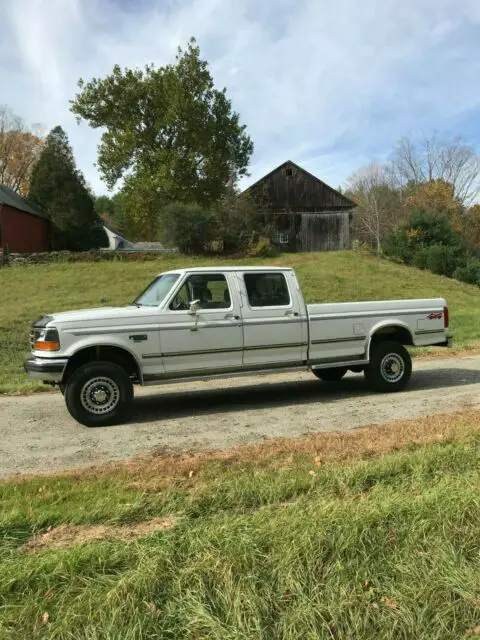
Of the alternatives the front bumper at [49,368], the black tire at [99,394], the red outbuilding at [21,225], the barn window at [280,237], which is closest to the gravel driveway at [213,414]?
the black tire at [99,394]

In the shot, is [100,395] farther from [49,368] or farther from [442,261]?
[442,261]

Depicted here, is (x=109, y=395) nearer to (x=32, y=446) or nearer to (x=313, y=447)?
(x=32, y=446)

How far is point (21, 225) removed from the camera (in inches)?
1591

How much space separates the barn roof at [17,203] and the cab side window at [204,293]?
1323 inches

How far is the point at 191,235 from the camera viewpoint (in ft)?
107

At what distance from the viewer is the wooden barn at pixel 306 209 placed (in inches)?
1695

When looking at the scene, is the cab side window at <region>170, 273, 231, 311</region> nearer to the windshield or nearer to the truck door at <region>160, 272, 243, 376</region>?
the truck door at <region>160, 272, 243, 376</region>

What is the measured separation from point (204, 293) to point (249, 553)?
16.6 feet

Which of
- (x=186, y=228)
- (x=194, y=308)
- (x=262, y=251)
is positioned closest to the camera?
(x=194, y=308)

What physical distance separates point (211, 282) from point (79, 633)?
5761mm

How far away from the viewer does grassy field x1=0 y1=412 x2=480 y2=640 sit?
290 cm

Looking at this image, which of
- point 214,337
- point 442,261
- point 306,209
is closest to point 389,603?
point 214,337

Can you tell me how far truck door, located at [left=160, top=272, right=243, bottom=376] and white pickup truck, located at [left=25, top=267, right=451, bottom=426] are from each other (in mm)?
13

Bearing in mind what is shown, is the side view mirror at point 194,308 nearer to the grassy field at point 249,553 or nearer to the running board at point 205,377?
the running board at point 205,377
